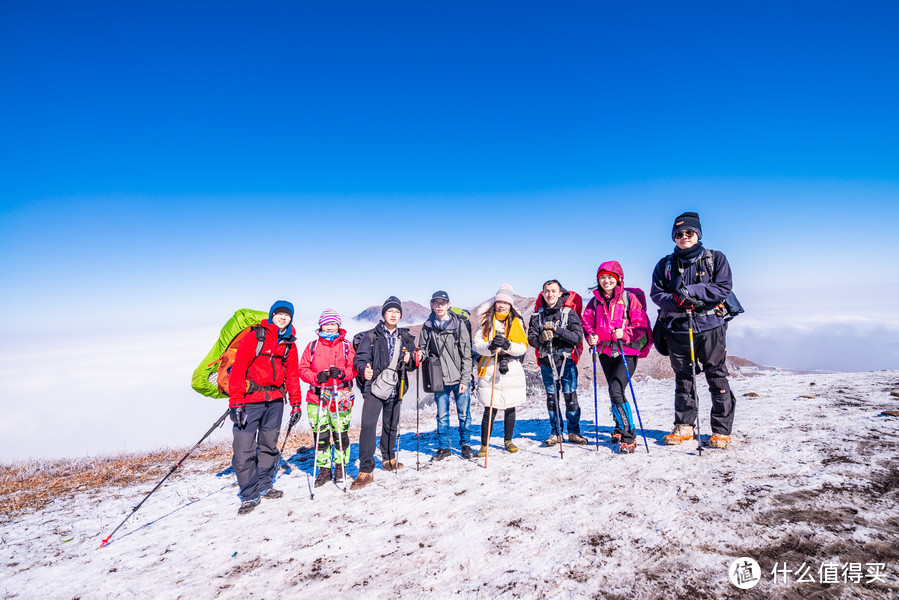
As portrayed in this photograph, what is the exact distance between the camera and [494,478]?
5875mm

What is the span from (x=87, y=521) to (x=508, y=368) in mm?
7401

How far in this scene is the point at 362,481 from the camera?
616 cm

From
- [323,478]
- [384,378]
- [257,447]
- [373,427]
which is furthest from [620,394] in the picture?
[257,447]

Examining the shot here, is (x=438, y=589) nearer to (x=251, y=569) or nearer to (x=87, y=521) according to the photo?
(x=251, y=569)

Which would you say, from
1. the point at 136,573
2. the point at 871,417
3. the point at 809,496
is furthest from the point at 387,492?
the point at 871,417

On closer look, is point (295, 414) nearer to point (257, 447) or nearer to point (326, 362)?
point (257, 447)

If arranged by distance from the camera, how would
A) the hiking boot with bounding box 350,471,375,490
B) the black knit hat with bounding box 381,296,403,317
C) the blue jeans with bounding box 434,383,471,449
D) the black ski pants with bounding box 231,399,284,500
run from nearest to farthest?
the black ski pants with bounding box 231,399,284,500, the hiking boot with bounding box 350,471,375,490, the black knit hat with bounding box 381,296,403,317, the blue jeans with bounding box 434,383,471,449

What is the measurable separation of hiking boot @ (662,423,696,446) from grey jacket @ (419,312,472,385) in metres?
3.61

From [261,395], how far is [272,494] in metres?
1.76

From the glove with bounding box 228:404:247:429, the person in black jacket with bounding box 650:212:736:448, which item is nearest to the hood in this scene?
the person in black jacket with bounding box 650:212:736:448

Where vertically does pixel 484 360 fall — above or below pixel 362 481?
above

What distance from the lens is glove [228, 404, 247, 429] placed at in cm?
571

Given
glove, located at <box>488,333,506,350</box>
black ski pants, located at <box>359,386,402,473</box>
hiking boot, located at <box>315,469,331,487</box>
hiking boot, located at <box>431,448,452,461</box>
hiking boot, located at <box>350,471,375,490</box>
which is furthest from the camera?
hiking boot, located at <box>431,448,452,461</box>

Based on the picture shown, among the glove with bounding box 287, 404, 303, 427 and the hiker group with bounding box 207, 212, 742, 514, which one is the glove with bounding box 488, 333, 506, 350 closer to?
the hiker group with bounding box 207, 212, 742, 514
